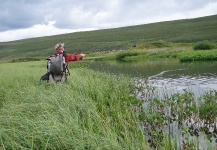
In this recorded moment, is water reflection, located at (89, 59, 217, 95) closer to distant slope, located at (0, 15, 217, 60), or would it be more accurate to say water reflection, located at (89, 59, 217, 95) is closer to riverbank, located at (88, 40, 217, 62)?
riverbank, located at (88, 40, 217, 62)

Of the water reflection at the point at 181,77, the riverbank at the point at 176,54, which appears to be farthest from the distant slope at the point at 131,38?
the water reflection at the point at 181,77

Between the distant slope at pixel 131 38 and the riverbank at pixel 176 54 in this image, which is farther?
the distant slope at pixel 131 38

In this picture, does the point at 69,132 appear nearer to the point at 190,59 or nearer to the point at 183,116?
the point at 183,116

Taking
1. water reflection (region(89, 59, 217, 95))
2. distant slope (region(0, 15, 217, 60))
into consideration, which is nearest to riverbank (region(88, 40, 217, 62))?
water reflection (region(89, 59, 217, 95))

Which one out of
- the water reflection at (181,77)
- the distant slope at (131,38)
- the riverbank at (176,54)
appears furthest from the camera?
the distant slope at (131,38)

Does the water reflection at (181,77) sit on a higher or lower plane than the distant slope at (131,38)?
lower

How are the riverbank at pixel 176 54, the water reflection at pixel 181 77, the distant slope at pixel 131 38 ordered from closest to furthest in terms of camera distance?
the water reflection at pixel 181 77 → the riverbank at pixel 176 54 → the distant slope at pixel 131 38

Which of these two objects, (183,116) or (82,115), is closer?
(82,115)

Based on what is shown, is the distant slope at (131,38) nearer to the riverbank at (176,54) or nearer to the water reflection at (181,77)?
the riverbank at (176,54)

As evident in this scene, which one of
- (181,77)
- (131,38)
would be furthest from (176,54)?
(131,38)

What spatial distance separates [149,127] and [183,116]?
116 centimetres

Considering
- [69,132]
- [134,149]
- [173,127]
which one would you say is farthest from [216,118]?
[69,132]

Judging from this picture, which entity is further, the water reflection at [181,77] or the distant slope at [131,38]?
the distant slope at [131,38]

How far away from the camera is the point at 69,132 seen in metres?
4.25
